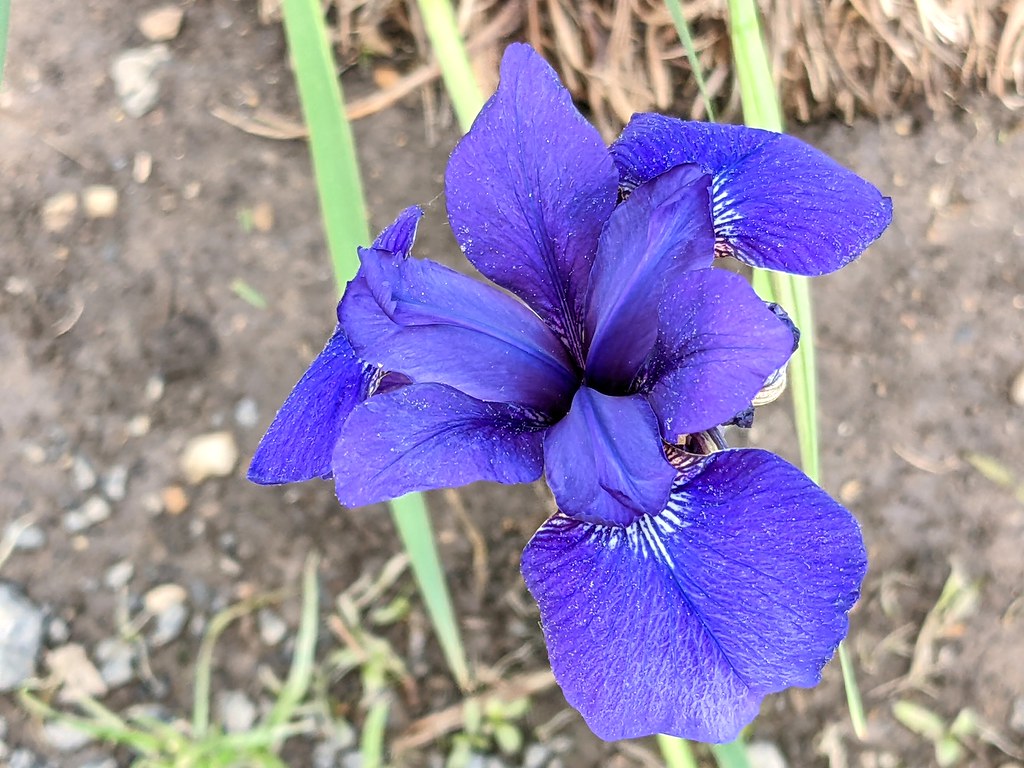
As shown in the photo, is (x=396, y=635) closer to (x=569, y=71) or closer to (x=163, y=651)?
(x=163, y=651)

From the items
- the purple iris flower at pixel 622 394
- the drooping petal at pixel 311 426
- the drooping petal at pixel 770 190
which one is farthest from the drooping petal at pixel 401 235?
the drooping petal at pixel 770 190

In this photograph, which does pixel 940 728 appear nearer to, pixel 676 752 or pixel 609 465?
pixel 676 752

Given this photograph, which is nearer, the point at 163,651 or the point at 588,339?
the point at 588,339

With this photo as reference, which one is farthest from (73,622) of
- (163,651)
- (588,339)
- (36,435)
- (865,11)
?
(865,11)

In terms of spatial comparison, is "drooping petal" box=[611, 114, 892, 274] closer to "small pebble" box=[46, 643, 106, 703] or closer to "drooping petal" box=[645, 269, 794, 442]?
"drooping petal" box=[645, 269, 794, 442]

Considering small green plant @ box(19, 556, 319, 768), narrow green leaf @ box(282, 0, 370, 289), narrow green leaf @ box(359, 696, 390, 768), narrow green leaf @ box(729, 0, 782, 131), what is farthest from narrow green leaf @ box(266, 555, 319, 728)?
narrow green leaf @ box(729, 0, 782, 131)

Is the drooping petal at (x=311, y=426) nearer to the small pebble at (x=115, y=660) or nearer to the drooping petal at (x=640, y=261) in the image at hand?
the drooping petal at (x=640, y=261)
